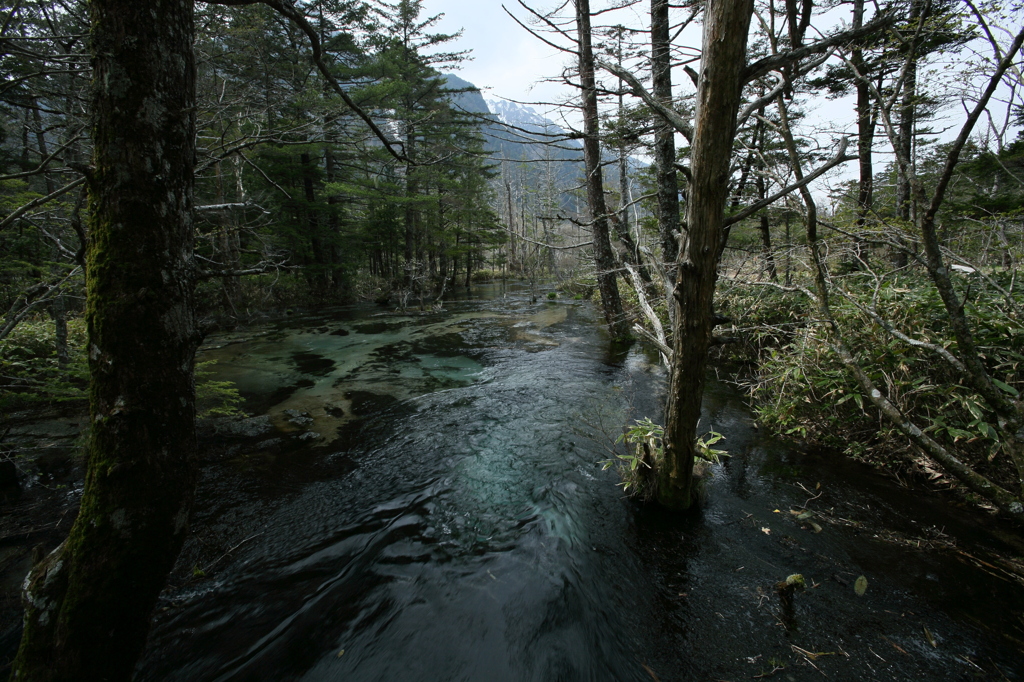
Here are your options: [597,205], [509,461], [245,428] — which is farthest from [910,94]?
[245,428]

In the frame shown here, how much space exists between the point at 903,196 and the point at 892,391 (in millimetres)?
6706

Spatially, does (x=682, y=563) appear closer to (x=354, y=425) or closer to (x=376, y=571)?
(x=376, y=571)

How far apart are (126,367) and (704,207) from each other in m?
3.06

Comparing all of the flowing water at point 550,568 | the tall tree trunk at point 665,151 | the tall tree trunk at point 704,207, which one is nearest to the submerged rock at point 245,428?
the flowing water at point 550,568

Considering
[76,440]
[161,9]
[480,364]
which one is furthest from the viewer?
[480,364]

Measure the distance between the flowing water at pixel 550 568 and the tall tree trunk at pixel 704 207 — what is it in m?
0.98

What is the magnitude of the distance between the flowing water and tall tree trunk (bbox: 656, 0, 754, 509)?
984 mm

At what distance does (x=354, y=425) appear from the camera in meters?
5.50

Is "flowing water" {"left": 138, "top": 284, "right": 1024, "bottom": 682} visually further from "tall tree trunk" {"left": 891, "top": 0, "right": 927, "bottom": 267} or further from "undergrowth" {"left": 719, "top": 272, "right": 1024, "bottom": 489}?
"tall tree trunk" {"left": 891, "top": 0, "right": 927, "bottom": 267}

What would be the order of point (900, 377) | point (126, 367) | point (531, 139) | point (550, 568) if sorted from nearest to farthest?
point (126, 367) → point (550, 568) → point (900, 377) → point (531, 139)

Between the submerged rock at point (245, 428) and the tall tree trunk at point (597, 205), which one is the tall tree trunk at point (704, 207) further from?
the tall tree trunk at point (597, 205)

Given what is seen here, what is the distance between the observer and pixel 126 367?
4.88ft

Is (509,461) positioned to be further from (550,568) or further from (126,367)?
(126,367)

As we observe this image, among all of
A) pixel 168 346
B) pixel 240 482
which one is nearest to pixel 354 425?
pixel 240 482
